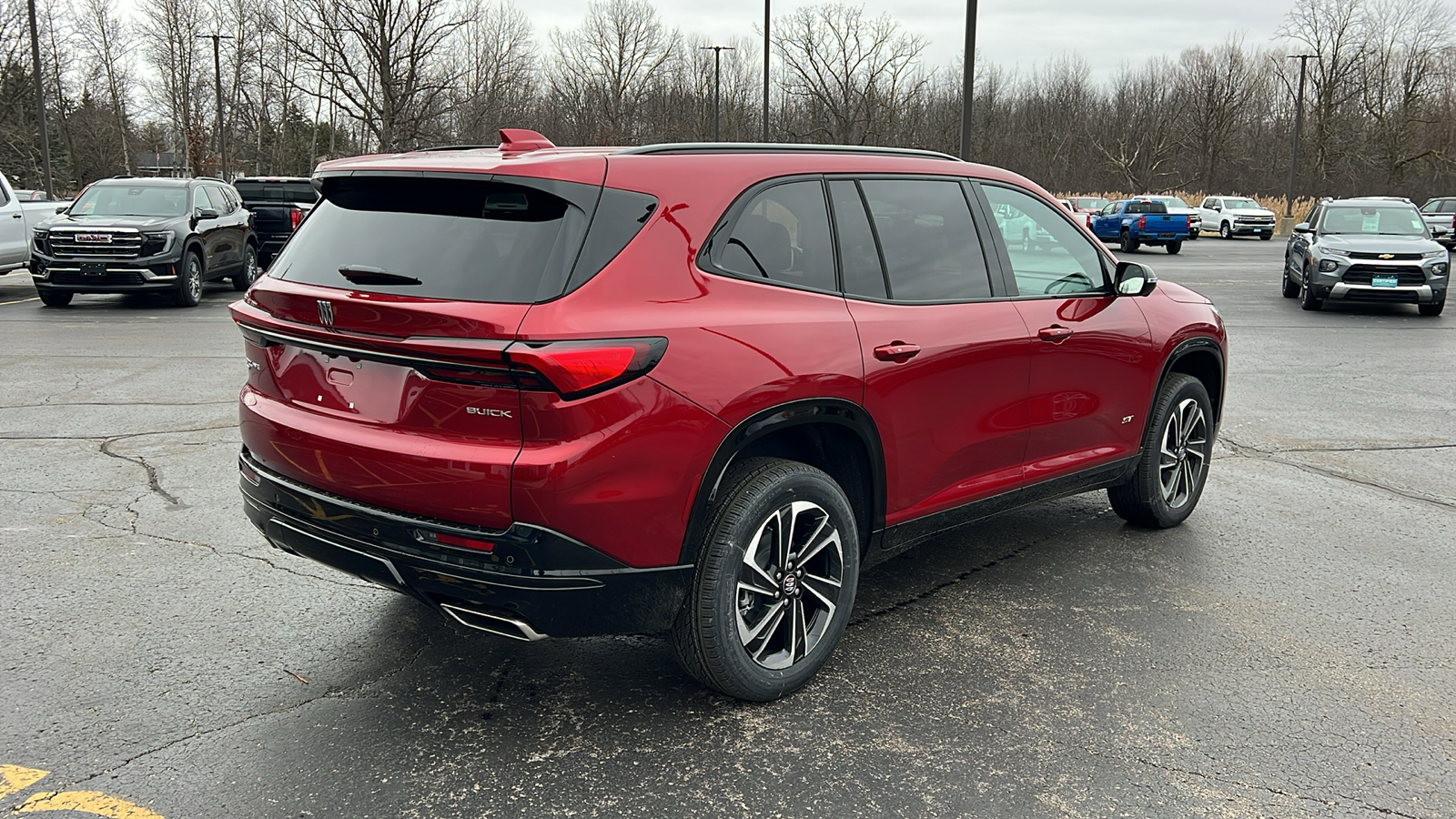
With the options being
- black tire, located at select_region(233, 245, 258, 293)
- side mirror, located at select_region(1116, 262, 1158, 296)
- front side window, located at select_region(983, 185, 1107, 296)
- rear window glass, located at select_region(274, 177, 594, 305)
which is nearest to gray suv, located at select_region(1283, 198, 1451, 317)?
side mirror, located at select_region(1116, 262, 1158, 296)

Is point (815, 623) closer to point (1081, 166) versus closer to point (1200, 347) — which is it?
point (1200, 347)

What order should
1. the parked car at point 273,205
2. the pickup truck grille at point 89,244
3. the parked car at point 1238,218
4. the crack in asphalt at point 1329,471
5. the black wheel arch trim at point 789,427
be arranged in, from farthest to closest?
the parked car at point 1238,218 < the parked car at point 273,205 < the pickup truck grille at point 89,244 < the crack in asphalt at point 1329,471 < the black wheel arch trim at point 789,427

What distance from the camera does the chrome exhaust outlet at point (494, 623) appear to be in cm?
311

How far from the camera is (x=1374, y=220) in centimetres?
1712

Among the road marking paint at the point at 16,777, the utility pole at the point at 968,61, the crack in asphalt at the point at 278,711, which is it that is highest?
the utility pole at the point at 968,61

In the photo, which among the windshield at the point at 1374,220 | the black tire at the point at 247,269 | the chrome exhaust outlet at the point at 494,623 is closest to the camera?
the chrome exhaust outlet at the point at 494,623

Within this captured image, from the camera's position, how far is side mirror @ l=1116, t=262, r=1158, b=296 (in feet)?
16.3

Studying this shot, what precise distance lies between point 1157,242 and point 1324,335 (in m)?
20.7

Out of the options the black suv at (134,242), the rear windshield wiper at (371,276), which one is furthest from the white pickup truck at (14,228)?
the rear windshield wiper at (371,276)

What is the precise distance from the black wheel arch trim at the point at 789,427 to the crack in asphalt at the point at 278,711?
1.25 metres

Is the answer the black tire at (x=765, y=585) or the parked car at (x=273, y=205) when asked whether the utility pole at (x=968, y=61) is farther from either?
the black tire at (x=765, y=585)

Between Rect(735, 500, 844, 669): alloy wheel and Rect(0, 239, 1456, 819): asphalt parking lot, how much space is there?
20cm

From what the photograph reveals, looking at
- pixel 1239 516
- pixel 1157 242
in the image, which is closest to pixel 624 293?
pixel 1239 516

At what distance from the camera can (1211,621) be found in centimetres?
439
